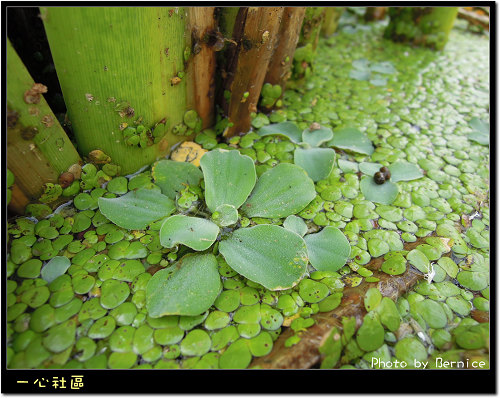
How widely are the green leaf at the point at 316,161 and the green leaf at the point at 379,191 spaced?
16cm

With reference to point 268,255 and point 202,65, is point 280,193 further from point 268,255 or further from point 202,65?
point 202,65

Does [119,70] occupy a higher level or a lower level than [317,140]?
higher

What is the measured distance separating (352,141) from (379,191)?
0.32 m

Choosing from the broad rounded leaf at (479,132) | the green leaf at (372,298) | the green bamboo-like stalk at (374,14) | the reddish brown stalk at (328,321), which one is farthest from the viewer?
the green bamboo-like stalk at (374,14)

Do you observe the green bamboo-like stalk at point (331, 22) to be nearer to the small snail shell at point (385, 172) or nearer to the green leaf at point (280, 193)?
the small snail shell at point (385, 172)

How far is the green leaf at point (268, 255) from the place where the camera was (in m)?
1.07

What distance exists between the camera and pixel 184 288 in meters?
1.03

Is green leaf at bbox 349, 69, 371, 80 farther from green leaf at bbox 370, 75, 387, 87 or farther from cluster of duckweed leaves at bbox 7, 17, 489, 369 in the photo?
cluster of duckweed leaves at bbox 7, 17, 489, 369

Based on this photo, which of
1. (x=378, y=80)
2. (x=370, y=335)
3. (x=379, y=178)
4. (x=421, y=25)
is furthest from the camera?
(x=421, y=25)

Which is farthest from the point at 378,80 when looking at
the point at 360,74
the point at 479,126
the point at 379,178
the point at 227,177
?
the point at 227,177

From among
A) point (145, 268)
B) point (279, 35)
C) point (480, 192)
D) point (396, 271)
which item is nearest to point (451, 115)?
point (480, 192)

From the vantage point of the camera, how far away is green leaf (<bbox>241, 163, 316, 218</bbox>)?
1306 mm

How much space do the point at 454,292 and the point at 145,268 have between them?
39.4 inches

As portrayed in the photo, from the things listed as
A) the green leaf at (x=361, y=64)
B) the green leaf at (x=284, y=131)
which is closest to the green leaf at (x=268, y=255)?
the green leaf at (x=284, y=131)
